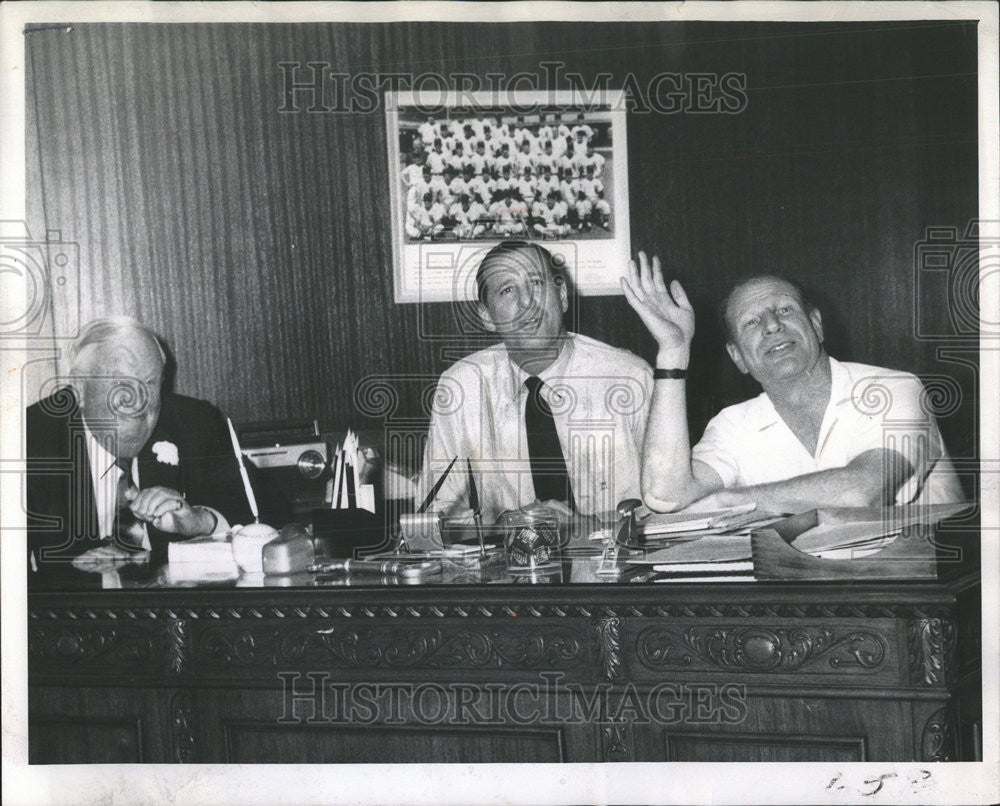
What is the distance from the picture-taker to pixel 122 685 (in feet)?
8.79

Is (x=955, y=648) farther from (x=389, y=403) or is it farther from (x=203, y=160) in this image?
(x=203, y=160)

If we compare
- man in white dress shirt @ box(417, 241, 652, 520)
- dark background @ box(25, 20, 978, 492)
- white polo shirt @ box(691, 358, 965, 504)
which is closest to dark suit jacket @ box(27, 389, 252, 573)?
dark background @ box(25, 20, 978, 492)

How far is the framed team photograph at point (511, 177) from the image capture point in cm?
272

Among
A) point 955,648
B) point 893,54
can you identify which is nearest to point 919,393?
point 955,648

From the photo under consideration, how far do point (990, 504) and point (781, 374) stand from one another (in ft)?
2.07

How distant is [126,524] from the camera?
9.14ft

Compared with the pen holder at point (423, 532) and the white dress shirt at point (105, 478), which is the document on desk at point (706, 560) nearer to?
the pen holder at point (423, 532)

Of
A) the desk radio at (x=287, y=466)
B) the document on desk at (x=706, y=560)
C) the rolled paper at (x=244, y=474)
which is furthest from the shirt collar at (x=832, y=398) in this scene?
Result: the rolled paper at (x=244, y=474)

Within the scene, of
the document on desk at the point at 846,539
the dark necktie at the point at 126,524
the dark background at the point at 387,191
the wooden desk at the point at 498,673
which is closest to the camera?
the wooden desk at the point at 498,673

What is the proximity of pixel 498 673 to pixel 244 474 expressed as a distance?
87 centimetres

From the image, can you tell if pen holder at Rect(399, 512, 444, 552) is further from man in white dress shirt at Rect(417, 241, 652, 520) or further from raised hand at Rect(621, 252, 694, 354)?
raised hand at Rect(621, 252, 694, 354)

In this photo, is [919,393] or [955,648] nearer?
[955,648]

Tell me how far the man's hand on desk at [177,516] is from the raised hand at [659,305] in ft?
4.21

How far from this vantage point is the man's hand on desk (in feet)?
9.12
